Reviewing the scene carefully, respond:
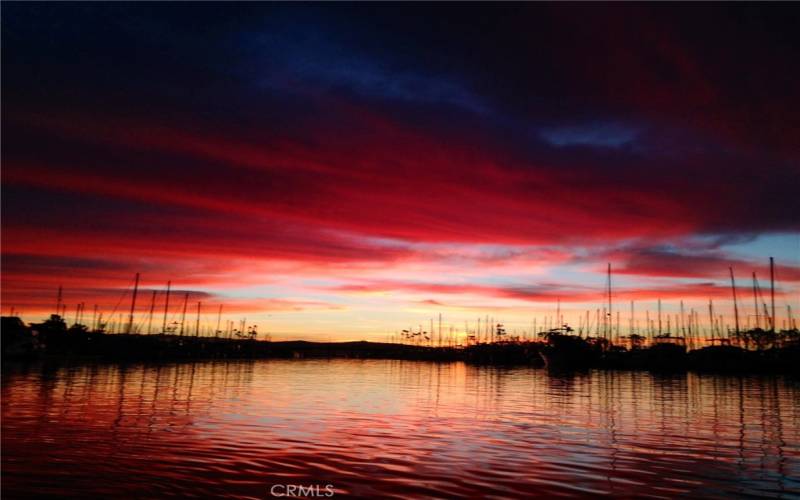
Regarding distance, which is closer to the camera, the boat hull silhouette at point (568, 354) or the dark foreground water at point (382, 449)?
the dark foreground water at point (382, 449)

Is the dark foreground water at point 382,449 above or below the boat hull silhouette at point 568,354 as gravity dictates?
below

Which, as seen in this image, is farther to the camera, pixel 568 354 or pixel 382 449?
pixel 568 354

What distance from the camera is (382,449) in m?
23.1

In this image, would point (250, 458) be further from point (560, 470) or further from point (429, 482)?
point (560, 470)

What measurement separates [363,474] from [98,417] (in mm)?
19958

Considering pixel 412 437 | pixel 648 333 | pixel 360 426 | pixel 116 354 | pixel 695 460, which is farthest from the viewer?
pixel 648 333

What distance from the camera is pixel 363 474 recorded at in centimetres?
1831

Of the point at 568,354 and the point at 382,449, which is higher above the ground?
the point at 568,354

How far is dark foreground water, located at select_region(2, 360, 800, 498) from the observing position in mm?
16875

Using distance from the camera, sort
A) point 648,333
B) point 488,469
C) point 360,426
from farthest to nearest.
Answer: point 648,333 < point 360,426 < point 488,469

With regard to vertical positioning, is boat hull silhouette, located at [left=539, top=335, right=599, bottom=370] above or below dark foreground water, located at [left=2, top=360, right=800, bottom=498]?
above

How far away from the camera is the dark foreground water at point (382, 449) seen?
1688cm

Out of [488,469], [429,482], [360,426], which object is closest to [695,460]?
[488,469]

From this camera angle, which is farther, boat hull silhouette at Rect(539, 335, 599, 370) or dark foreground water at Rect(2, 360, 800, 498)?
boat hull silhouette at Rect(539, 335, 599, 370)
